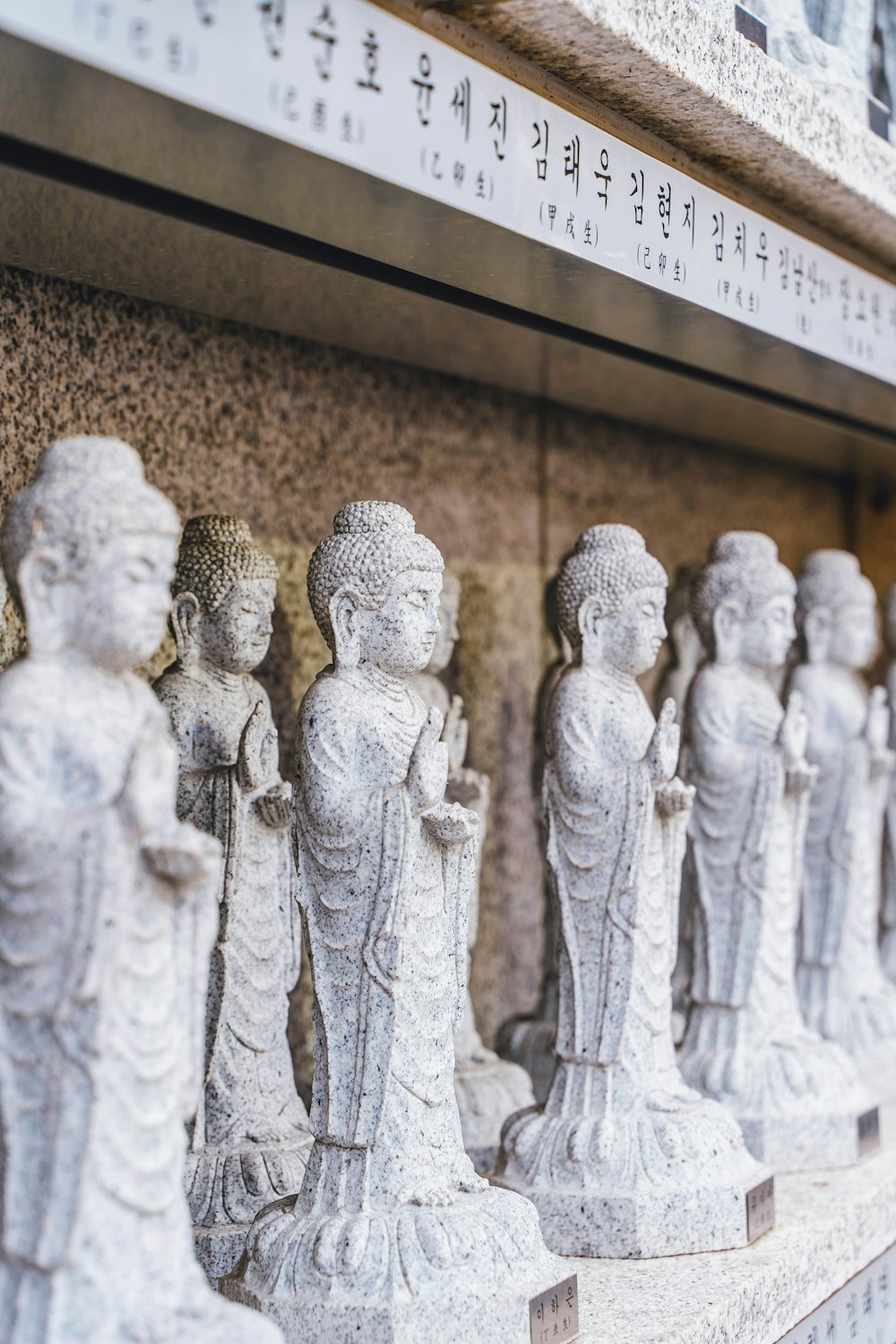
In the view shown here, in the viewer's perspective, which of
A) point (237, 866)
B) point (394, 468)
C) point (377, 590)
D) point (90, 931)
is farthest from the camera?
point (394, 468)

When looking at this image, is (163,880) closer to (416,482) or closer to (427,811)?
(427,811)

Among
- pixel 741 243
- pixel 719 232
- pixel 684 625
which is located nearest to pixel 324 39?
pixel 719 232

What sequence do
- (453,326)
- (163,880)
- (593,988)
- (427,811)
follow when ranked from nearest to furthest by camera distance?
(163,880), (427,811), (593,988), (453,326)

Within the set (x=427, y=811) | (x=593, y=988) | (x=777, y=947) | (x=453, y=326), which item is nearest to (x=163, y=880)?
(x=427, y=811)

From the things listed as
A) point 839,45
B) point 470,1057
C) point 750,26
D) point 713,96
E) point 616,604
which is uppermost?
point 839,45

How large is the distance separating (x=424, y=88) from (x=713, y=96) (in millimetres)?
865

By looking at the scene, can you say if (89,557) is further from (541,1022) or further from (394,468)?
(541,1022)

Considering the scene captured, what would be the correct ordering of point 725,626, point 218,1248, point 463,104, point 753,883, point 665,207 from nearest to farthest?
1. point 463,104
2. point 665,207
3. point 218,1248
4. point 753,883
5. point 725,626

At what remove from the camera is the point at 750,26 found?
12.4 feet

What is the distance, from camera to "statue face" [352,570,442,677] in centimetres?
347

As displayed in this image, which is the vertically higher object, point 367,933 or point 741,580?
point 741,580

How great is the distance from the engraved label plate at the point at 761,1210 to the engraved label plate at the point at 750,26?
2.72 metres

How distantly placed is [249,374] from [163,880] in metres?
2.46

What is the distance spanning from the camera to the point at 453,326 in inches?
181
